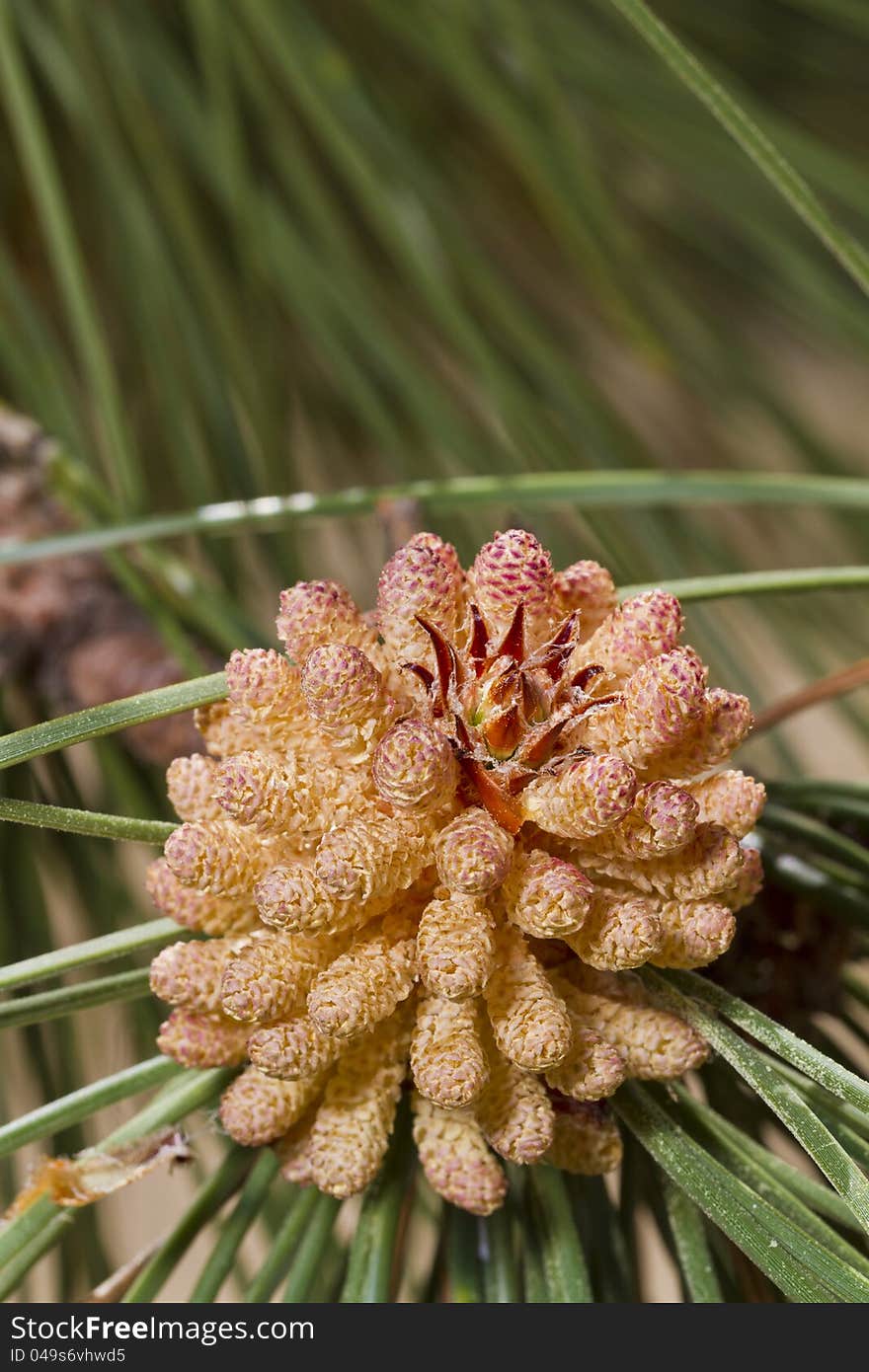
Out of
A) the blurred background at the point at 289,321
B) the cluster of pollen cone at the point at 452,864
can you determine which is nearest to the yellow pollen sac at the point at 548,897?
the cluster of pollen cone at the point at 452,864

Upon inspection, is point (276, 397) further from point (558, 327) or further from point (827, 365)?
point (827, 365)

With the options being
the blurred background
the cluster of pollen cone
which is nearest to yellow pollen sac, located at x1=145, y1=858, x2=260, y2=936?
the cluster of pollen cone

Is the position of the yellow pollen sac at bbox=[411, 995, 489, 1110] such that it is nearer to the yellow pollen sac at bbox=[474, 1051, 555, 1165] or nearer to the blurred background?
the yellow pollen sac at bbox=[474, 1051, 555, 1165]

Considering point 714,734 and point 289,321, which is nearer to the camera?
point 714,734

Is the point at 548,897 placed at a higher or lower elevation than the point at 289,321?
lower

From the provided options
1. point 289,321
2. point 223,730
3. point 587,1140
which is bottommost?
point 587,1140

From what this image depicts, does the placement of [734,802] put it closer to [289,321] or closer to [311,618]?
[311,618]

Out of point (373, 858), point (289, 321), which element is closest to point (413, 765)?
point (373, 858)
